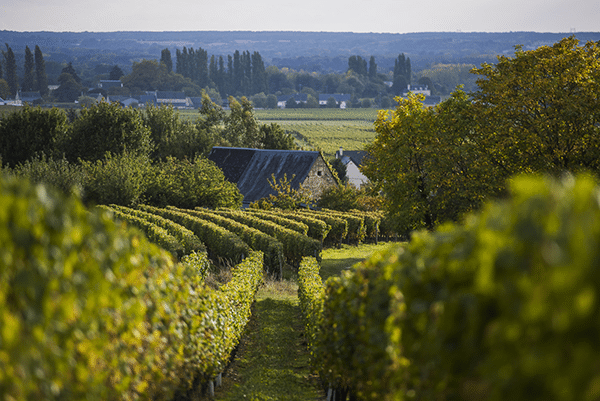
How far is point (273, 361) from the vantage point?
1198 cm

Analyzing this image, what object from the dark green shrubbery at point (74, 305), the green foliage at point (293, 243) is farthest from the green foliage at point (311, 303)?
the dark green shrubbery at point (74, 305)

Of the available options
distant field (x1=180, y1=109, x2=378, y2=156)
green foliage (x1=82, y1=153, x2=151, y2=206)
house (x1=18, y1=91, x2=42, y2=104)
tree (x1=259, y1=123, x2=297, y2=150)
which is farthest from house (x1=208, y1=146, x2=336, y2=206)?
house (x1=18, y1=91, x2=42, y2=104)

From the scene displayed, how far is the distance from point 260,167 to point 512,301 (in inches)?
1982

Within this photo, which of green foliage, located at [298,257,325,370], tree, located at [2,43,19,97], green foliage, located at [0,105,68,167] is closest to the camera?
green foliage, located at [298,257,325,370]

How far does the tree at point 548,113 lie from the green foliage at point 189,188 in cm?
2212

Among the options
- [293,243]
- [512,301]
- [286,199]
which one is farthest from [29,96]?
[512,301]

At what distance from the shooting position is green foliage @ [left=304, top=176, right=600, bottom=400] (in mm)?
2283

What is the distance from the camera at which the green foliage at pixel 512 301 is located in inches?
89.9

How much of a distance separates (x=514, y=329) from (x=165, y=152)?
5803cm

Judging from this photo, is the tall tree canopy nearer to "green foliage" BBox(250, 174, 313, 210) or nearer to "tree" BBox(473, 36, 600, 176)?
"tree" BBox(473, 36, 600, 176)

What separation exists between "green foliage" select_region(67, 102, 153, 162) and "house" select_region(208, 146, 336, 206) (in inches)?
421

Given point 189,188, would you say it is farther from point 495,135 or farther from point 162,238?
point 495,135

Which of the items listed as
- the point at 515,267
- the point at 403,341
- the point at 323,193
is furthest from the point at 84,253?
the point at 323,193

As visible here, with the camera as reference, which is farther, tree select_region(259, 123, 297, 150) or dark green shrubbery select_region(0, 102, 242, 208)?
tree select_region(259, 123, 297, 150)
